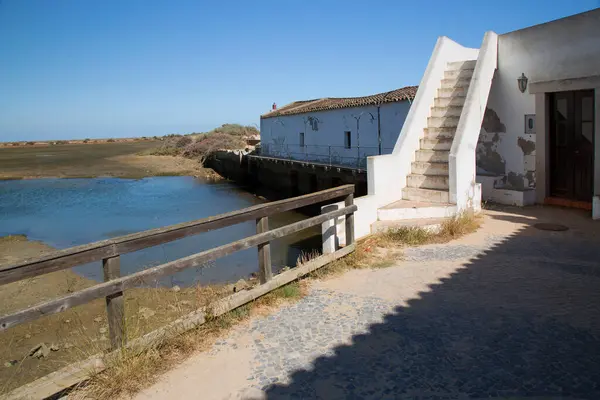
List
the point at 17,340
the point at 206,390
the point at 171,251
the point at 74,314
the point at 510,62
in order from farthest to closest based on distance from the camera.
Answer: the point at 171,251
the point at 510,62
the point at 74,314
the point at 17,340
the point at 206,390

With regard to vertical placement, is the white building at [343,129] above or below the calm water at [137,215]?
above

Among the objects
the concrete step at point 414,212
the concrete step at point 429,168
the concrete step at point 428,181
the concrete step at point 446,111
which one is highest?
the concrete step at point 446,111

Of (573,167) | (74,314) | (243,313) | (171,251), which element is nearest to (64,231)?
(171,251)

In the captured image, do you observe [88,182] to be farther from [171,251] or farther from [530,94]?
[530,94]

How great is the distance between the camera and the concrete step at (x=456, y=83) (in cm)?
1094

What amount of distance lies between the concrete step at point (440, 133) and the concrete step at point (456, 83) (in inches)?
54.9

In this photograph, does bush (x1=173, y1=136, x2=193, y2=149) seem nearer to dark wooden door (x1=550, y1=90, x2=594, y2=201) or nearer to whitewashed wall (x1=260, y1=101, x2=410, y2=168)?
whitewashed wall (x1=260, y1=101, x2=410, y2=168)

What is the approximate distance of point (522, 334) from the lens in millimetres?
4266

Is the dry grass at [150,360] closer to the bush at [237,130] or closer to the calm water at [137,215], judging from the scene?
the calm water at [137,215]

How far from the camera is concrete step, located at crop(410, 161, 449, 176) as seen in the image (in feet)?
31.5

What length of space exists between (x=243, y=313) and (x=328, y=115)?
22.2m

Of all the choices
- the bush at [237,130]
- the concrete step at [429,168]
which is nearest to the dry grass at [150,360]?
the concrete step at [429,168]

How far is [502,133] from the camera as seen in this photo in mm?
10766

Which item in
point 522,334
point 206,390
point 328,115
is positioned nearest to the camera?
point 206,390
